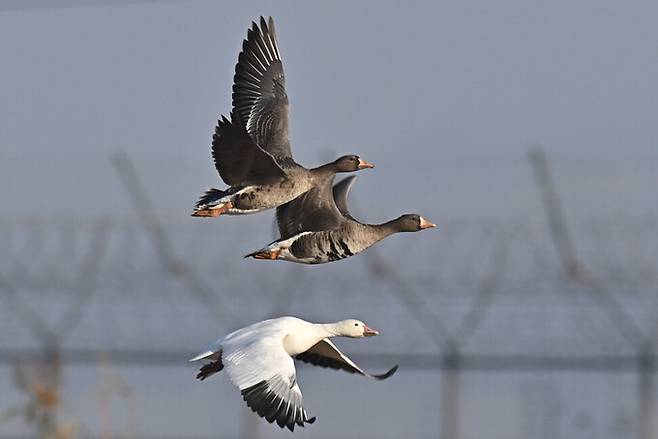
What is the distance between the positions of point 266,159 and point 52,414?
489 cm

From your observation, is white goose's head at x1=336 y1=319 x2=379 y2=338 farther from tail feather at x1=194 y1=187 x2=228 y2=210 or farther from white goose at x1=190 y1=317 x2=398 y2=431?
tail feather at x1=194 y1=187 x2=228 y2=210

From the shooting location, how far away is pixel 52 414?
1819 centimetres

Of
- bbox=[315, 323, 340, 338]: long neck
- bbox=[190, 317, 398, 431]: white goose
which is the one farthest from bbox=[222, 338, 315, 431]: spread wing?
bbox=[315, 323, 340, 338]: long neck

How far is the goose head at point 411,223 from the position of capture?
14.8 m

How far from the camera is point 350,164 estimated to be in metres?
15.7

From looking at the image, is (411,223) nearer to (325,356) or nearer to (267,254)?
(325,356)

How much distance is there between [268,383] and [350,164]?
3274 millimetres

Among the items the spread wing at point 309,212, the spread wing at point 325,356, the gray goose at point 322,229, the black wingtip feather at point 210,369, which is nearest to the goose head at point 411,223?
the gray goose at point 322,229

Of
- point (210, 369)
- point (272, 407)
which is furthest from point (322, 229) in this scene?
point (272, 407)

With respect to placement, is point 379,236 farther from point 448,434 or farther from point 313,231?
point 448,434

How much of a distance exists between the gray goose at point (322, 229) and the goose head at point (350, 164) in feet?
0.68

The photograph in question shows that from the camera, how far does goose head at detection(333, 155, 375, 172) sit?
15.5 meters

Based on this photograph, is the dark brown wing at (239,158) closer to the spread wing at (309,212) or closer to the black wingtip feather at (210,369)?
Result: the spread wing at (309,212)

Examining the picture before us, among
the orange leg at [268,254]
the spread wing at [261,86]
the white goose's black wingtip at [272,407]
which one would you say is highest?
the spread wing at [261,86]
